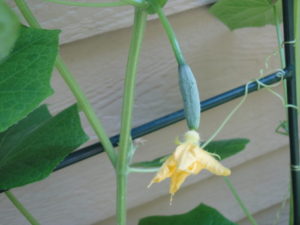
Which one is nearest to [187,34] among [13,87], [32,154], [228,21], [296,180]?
[228,21]

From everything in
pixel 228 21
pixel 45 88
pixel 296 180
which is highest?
pixel 45 88

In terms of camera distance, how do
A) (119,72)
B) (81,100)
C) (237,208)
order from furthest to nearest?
(237,208)
(119,72)
(81,100)

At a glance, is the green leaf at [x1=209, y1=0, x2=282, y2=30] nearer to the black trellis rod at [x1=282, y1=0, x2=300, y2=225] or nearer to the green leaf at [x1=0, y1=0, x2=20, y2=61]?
the black trellis rod at [x1=282, y1=0, x2=300, y2=225]


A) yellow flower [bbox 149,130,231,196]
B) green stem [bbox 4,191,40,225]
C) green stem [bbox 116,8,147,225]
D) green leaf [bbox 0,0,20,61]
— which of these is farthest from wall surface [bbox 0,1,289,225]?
green leaf [bbox 0,0,20,61]

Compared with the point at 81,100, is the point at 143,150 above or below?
below

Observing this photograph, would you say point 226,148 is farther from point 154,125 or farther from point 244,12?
point 244,12

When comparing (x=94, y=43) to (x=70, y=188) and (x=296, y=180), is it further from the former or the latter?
(x=296, y=180)

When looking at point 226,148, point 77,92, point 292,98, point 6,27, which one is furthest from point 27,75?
point 292,98
